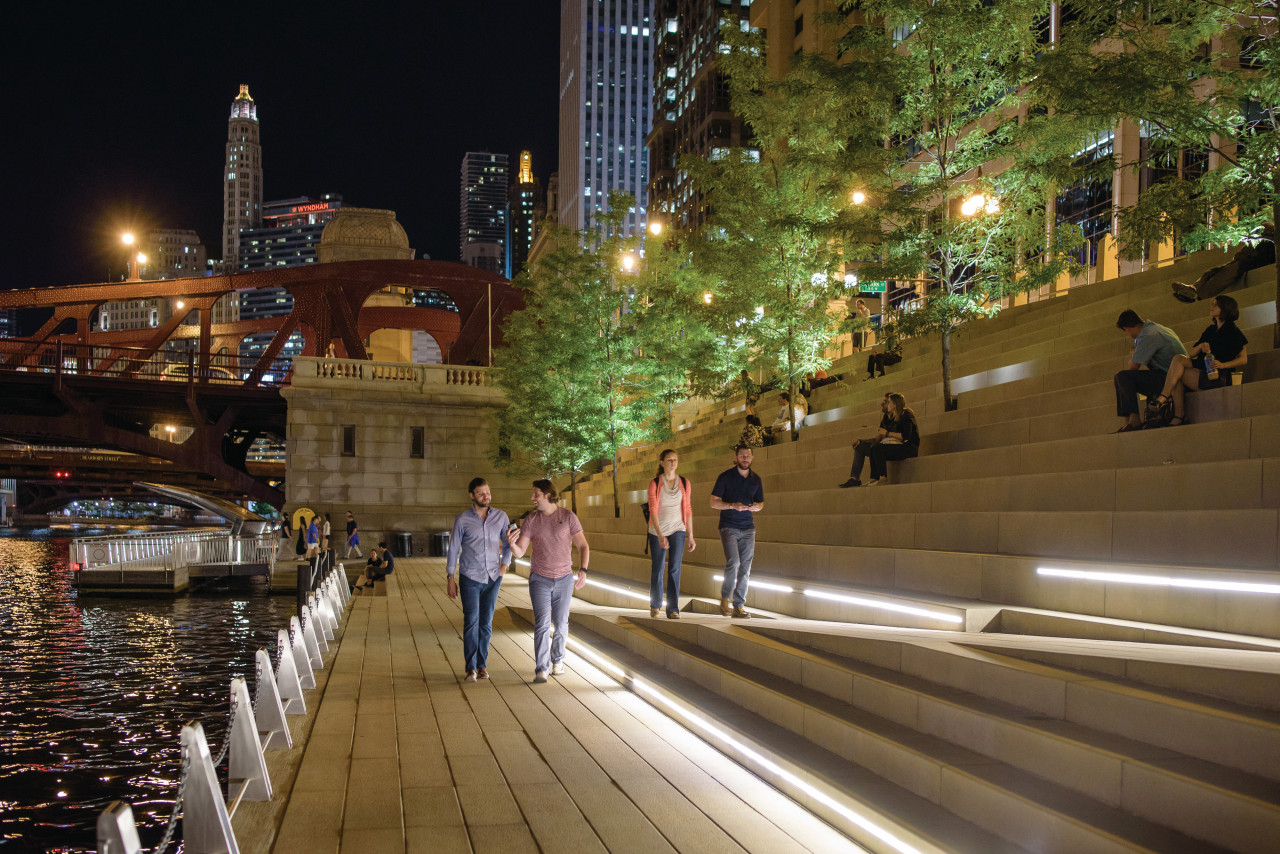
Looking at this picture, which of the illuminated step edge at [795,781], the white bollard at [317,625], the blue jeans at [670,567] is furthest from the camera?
the white bollard at [317,625]

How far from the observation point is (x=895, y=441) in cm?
1297

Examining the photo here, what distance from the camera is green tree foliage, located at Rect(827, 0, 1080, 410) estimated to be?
13836mm


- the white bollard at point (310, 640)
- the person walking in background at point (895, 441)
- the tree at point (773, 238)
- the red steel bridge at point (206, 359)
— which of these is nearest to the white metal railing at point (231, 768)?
the white bollard at point (310, 640)

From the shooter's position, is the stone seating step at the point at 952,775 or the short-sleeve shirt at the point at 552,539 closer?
the stone seating step at the point at 952,775

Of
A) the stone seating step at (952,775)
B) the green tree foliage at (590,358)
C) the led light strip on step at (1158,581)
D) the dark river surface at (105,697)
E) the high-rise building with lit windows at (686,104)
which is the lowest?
the dark river surface at (105,697)

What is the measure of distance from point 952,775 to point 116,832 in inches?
149

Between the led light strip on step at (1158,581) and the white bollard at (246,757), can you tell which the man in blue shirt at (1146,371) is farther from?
the white bollard at (246,757)

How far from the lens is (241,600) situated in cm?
2725

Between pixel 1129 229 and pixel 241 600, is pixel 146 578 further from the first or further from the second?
pixel 1129 229

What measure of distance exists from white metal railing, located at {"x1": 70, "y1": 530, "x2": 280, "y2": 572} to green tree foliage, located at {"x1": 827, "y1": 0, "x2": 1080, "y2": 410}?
23.6 m

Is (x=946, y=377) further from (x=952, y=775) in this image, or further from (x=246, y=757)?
(x=246, y=757)

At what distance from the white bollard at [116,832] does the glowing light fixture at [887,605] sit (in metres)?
6.14

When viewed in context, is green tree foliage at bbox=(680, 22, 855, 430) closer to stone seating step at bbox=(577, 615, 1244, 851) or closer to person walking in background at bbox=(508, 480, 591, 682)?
person walking in background at bbox=(508, 480, 591, 682)

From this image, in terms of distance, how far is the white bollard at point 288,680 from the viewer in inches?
309
